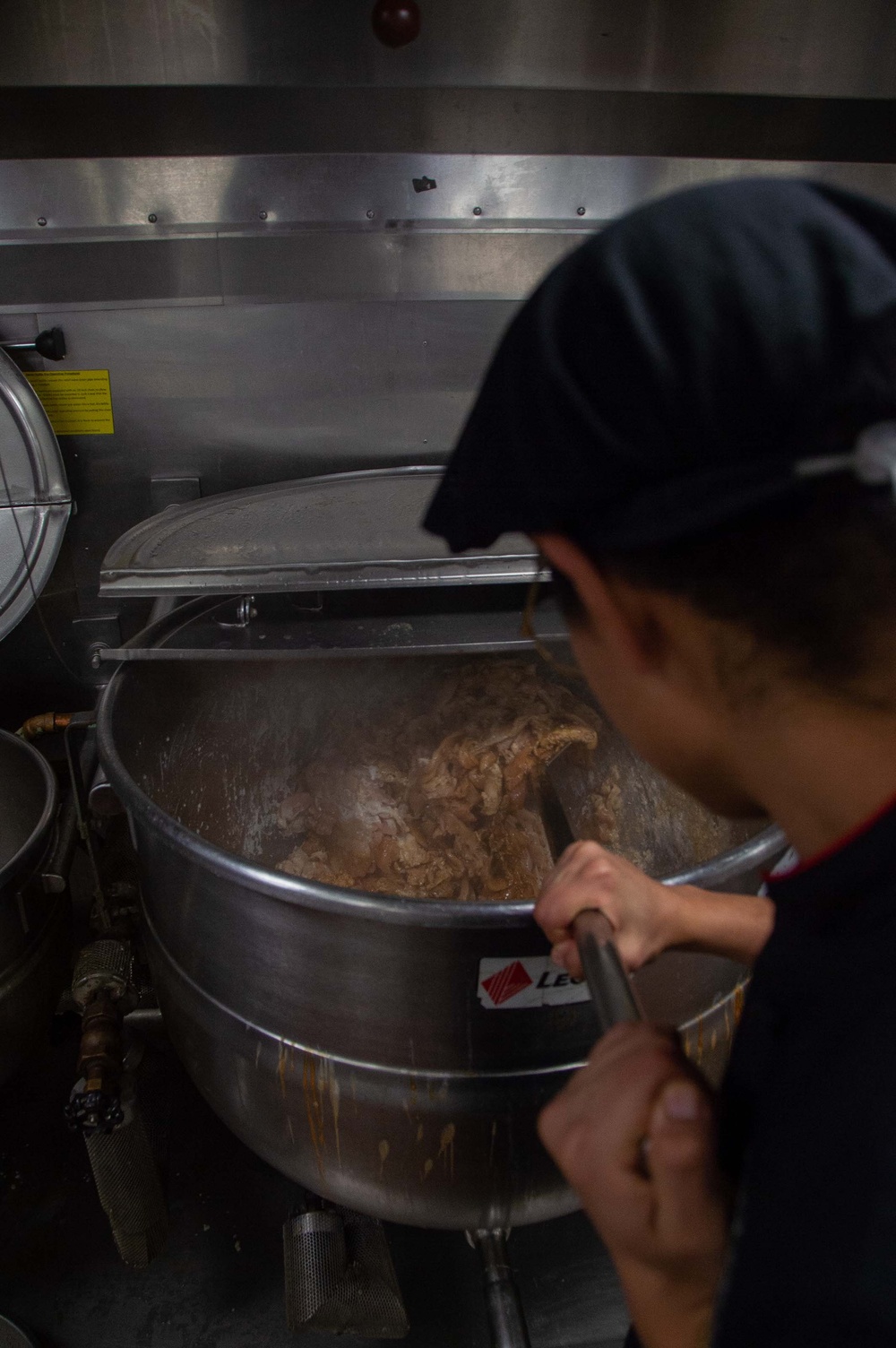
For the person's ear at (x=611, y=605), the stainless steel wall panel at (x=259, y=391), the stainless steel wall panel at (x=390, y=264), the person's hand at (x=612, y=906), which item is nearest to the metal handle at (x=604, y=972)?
the person's hand at (x=612, y=906)

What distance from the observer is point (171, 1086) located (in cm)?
167

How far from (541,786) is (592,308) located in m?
1.06

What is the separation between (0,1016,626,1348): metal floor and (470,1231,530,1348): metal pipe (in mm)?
242

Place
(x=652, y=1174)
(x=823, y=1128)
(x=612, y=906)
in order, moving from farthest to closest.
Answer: (x=612, y=906), (x=652, y=1174), (x=823, y=1128)

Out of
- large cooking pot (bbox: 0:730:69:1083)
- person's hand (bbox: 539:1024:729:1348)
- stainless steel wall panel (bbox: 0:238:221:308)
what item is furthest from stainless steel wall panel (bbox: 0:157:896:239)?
person's hand (bbox: 539:1024:729:1348)

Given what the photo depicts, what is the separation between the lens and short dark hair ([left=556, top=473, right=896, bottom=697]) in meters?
0.37

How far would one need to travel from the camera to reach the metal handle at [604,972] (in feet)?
2.07

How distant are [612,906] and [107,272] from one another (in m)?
1.51

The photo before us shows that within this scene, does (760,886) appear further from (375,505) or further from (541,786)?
(375,505)

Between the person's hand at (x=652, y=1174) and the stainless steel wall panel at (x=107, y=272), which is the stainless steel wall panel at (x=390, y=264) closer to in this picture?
the stainless steel wall panel at (x=107, y=272)

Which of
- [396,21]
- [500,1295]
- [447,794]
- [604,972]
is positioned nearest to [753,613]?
[604,972]

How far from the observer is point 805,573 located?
39cm

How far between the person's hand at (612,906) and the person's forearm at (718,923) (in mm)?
11

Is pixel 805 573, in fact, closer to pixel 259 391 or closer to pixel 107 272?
pixel 259 391
